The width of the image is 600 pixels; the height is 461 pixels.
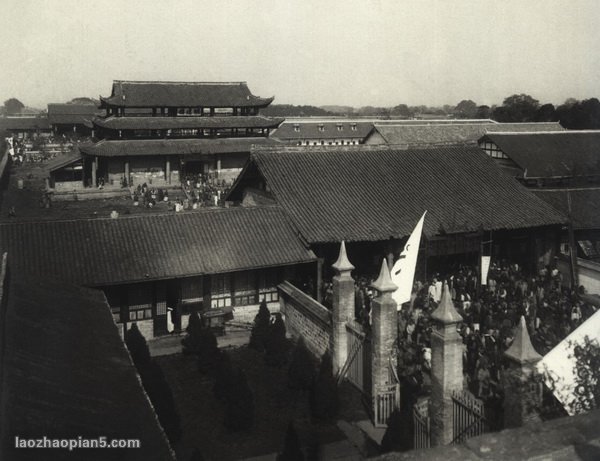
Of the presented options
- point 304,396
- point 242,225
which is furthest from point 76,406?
point 242,225

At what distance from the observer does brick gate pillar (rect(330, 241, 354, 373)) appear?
1474 cm

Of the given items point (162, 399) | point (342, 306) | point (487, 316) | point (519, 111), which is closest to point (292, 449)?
point (162, 399)

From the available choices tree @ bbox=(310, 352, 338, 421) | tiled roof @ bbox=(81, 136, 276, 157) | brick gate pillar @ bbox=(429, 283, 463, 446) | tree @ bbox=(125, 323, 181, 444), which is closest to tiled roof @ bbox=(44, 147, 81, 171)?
tiled roof @ bbox=(81, 136, 276, 157)

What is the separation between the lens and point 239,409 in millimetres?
12562

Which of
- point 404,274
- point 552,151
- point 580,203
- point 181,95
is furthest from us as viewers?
point 181,95

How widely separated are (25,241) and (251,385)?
8233 millimetres

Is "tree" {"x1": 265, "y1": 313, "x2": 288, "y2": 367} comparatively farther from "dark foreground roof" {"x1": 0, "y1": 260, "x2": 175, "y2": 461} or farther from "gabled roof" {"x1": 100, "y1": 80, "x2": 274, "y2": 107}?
"gabled roof" {"x1": 100, "y1": 80, "x2": 274, "y2": 107}

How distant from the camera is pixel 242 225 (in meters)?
20.1

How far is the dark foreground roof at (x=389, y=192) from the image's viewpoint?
20922mm

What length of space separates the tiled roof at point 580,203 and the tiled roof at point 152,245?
13.1 m

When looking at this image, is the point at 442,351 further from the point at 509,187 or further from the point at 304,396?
the point at 509,187

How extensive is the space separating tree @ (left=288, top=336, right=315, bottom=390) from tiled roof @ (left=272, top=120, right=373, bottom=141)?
53.9 meters

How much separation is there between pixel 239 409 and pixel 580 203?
2083cm

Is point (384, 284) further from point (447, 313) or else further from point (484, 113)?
point (484, 113)
